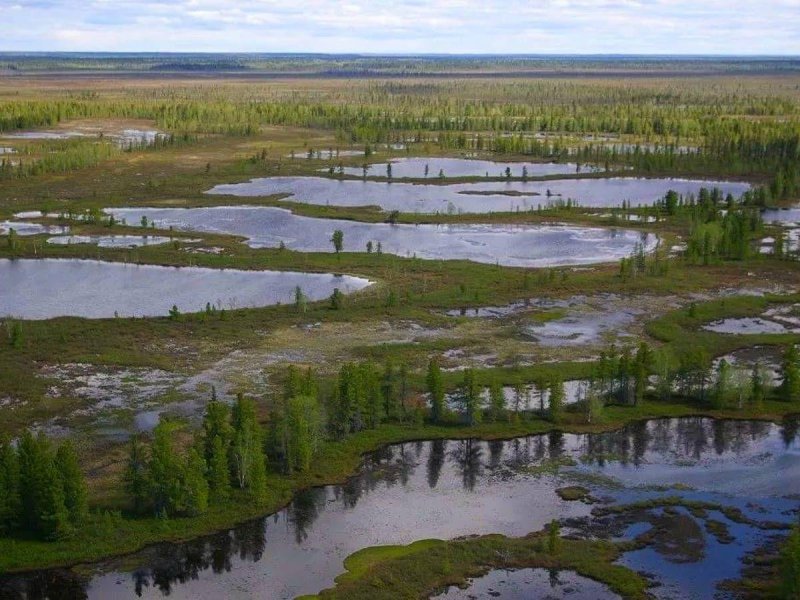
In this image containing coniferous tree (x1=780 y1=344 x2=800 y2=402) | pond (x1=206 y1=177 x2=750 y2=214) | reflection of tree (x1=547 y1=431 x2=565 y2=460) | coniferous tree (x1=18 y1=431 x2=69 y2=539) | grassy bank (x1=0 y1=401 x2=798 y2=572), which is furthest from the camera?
pond (x1=206 y1=177 x2=750 y2=214)

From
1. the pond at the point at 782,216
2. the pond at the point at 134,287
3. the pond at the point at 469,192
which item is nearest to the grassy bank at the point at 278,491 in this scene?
the pond at the point at 134,287

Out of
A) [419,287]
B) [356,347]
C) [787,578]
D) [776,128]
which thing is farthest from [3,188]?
[776,128]

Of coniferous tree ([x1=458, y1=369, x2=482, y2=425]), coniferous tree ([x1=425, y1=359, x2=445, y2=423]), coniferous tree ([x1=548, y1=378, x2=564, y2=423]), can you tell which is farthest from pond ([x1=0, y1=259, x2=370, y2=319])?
coniferous tree ([x1=548, y1=378, x2=564, y2=423])

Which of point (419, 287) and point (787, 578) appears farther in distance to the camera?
point (419, 287)

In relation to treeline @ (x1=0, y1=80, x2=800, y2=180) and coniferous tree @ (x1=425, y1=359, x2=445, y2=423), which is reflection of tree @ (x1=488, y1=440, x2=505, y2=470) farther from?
treeline @ (x1=0, y1=80, x2=800, y2=180)

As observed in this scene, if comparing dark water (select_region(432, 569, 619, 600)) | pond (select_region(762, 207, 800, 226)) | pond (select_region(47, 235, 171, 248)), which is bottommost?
dark water (select_region(432, 569, 619, 600))

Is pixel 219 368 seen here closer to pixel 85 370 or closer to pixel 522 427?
pixel 85 370
